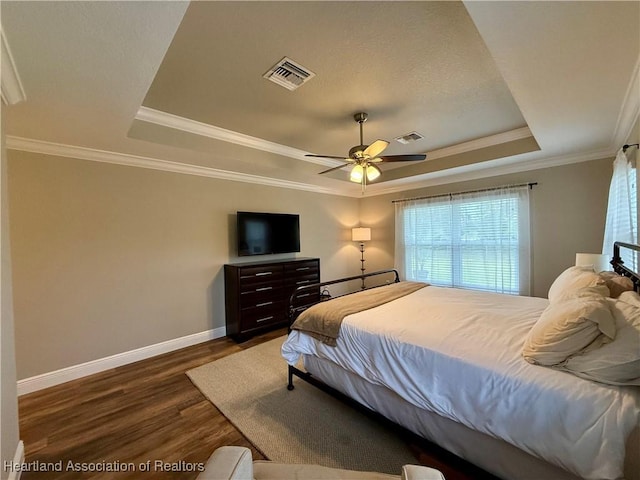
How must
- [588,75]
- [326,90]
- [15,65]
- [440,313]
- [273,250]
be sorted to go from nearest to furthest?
1. [15,65]
2. [588,75]
3. [440,313]
4. [326,90]
5. [273,250]

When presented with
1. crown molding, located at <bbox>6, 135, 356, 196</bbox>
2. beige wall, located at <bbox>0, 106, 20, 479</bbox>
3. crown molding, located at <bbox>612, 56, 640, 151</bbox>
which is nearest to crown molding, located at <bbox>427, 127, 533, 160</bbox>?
crown molding, located at <bbox>612, 56, 640, 151</bbox>

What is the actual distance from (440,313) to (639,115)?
A: 212 cm

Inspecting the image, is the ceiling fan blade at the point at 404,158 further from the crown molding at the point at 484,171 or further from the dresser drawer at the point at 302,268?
the dresser drawer at the point at 302,268

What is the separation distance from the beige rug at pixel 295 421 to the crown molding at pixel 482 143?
3.57 m

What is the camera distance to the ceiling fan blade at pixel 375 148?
2.52 meters

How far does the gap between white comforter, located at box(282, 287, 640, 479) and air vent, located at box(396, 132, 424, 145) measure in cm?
216

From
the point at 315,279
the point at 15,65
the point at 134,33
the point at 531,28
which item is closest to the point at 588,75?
the point at 531,28

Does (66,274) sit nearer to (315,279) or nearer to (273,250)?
(273,250)

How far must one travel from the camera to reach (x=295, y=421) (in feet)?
6.61

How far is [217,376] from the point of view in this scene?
267cm

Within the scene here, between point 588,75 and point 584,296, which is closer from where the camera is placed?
point 584,296

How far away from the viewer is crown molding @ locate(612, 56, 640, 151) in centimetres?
167

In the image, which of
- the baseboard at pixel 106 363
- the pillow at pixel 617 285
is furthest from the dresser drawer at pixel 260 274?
the pillow at pixel 617 285

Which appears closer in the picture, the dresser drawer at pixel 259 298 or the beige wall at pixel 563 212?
the beige wall at pixel 563 212
